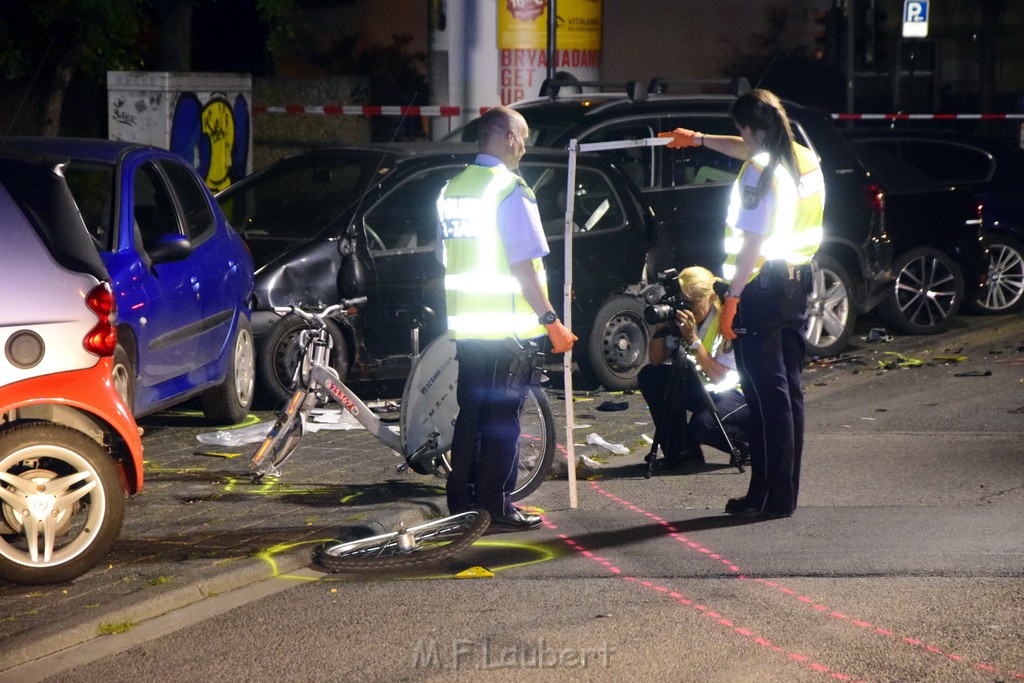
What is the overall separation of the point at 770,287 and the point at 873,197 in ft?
18.8

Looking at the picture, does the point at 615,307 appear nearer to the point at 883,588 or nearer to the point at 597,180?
the point at 597,180

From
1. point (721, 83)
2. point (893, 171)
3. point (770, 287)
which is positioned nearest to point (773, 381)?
point (770, 287)

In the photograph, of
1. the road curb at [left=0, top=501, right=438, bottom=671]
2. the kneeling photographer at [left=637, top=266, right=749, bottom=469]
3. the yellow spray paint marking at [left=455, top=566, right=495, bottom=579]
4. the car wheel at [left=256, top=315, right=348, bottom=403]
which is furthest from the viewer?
the car wheel at [left=256, top=315, right=348, bottom=403]

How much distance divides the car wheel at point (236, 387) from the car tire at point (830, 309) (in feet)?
15.7

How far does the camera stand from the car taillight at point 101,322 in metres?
6.30

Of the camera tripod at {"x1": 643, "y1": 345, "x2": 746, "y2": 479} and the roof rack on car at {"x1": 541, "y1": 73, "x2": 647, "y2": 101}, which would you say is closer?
the camera tripod at {"x1": 643, "y1": 345, "x2": 746, "y2": 479}

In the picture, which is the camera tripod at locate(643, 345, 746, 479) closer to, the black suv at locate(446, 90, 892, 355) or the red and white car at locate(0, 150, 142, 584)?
the red and white car at locate(0, 150, 142, 584)

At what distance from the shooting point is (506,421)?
6.99 m

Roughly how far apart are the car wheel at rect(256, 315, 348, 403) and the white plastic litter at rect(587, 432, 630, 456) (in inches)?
71.9

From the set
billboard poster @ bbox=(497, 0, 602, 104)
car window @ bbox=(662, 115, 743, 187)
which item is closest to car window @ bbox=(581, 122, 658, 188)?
car window @ bbox=(662, 115, 743, 187)

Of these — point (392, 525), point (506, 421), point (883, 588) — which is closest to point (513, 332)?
point (506, 421)

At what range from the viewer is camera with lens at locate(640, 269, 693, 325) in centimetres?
821

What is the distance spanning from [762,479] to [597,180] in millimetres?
4387

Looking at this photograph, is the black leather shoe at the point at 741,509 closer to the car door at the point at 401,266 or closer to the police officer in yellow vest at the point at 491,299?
the police officer in yellow vest at the point at 491,299
